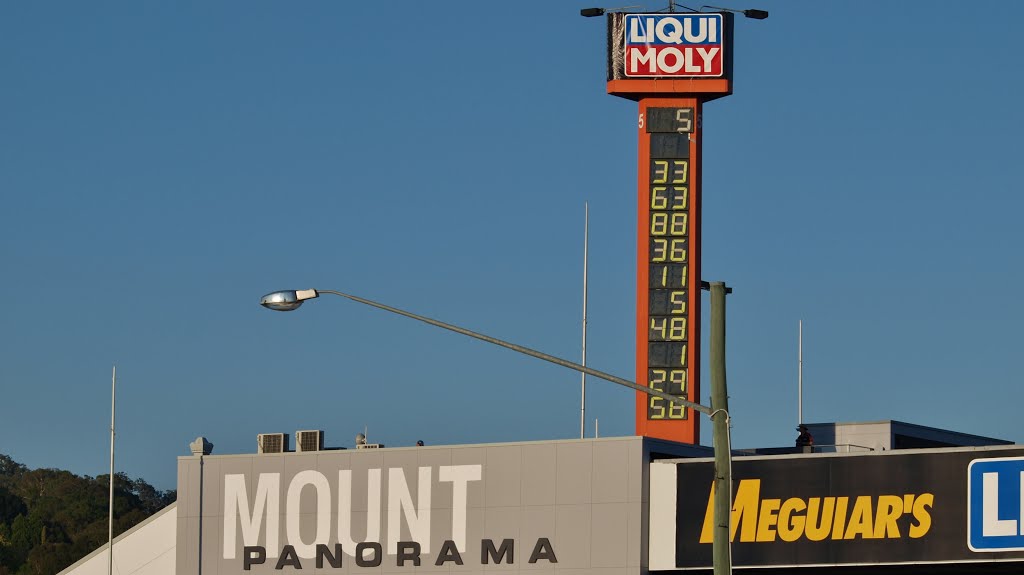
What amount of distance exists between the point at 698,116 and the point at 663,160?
189 cm

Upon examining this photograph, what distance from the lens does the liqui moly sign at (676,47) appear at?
6334 centimetres

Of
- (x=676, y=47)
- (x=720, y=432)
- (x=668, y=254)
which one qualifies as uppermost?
(x=676, y=47)

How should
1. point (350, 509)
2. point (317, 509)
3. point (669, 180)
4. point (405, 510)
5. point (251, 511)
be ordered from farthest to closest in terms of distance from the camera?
point (669, 180) → point (251, 511) → point (317, 509) → point (350, 509) → point (405, 510)

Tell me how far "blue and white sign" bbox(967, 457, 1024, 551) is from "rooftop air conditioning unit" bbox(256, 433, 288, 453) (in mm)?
20028

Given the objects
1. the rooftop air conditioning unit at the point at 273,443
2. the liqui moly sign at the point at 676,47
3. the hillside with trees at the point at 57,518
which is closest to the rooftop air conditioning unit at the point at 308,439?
the rooftop air conditioning unit at the point at 273,443

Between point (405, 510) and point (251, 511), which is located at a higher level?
point (405, 510)

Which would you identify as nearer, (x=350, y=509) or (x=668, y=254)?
(x=350, y=509)

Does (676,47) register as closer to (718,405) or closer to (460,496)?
(460,496)

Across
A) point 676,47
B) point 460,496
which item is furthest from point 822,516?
point 676,47

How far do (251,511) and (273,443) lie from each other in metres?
2.29

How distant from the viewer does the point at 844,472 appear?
155ft

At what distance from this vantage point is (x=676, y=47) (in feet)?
209

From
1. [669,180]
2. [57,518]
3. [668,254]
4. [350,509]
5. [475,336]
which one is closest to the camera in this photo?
[475,336]

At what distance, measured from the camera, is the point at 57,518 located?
150 m
